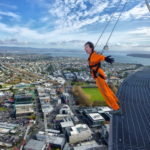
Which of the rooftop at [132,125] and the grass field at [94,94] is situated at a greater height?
the rooftop at [132,125]

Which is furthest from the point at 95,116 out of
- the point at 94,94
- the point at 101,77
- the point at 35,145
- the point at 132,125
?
the point at 101,77

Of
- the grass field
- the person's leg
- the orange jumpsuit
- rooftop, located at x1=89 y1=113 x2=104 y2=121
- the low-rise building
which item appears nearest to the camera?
the orange jumpsuit

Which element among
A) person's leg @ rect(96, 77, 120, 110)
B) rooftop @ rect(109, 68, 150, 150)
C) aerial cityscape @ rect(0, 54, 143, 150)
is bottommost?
aerial cityscape @ rect(0, 54, 143, 150)

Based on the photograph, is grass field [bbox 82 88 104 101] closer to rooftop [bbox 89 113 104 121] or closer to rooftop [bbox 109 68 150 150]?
rooftop [bbox 89 113 104 121]

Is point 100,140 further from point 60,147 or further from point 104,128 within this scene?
point 60,147

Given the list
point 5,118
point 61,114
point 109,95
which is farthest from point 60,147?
point 109,95

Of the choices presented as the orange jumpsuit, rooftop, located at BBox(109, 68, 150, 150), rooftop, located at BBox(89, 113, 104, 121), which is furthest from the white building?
the orange jumpsuit

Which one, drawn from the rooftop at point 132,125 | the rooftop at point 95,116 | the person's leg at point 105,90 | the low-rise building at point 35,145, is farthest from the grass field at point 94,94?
the person's leg at point 105,90

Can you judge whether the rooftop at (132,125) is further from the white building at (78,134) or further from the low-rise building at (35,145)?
the low-rise building at (35,145)

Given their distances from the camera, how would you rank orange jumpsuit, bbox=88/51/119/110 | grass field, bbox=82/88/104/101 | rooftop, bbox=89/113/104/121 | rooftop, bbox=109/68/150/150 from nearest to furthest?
orange jumpsuit, bbox=88/51/119/110 → rooftop, bbox=109/68/150/150 → rooftop, bbox=89/113/104/121 → grass field, bbox=82/88/104/101

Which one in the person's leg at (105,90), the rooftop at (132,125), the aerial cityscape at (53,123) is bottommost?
the aerial cityscape at (53,123)

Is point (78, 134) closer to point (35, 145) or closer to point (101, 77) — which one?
point (35, 145)
